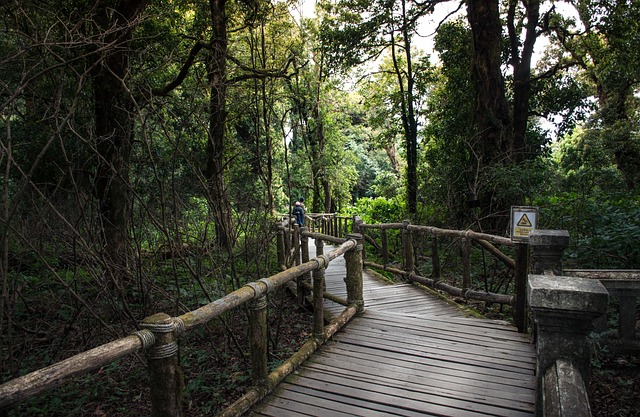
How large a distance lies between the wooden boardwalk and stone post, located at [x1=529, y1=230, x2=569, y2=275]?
862 millimetres

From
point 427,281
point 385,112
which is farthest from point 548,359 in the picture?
point 385,112

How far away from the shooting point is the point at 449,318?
209 inches

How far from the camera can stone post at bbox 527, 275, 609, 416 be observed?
200cm

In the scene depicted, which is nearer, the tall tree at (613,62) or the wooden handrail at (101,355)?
the wooden handrail at (101,355)

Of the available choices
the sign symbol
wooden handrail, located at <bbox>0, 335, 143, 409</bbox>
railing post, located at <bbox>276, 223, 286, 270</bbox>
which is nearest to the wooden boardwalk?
the sign symbol

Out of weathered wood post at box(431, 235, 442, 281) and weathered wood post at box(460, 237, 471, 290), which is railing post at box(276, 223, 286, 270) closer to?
weathered wood post at box(431, 235, 442, 281)

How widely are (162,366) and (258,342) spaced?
1079 millimetres

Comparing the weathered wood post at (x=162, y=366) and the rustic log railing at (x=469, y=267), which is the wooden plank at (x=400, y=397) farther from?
the rustic log railing at (x=469, y=267)

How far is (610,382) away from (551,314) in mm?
3052

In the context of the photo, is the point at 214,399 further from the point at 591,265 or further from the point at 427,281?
the point at 591,265

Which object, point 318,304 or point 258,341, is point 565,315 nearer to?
point 258,341

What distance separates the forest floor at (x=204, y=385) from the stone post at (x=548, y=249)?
1211mm

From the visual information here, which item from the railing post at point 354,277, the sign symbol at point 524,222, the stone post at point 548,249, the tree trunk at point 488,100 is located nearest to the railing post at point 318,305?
the railing post at point 354,277

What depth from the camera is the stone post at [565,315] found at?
6.57ft
